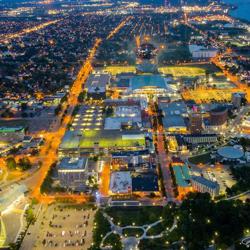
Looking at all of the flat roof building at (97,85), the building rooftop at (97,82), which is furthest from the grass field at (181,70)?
the flat roof building at (97,85)

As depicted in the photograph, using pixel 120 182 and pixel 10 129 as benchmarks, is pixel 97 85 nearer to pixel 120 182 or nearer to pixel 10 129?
pixel 10 129

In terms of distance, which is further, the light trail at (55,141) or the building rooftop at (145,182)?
the light trail at (55,141)

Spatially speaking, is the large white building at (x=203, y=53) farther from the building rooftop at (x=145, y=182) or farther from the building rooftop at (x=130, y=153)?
the building rooftop at (x=145, y=182)

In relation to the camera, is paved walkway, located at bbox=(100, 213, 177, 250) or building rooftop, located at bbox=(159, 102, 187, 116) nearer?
paved walkway, located at bbox=(100, 213, 177, 250)

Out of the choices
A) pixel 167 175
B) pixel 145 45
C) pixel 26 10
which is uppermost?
pixel 167 175

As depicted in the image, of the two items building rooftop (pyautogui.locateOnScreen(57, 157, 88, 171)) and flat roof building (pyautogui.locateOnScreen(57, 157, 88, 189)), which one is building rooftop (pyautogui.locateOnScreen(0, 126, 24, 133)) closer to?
building rooftop (pyautogui.locateOnScreen(57, 157, 88, 171))

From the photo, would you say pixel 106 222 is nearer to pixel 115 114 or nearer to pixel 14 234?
pixel 14 234

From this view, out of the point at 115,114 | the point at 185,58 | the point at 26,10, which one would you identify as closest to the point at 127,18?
the point at 26,10

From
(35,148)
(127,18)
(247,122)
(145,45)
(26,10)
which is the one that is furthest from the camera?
(26,10)

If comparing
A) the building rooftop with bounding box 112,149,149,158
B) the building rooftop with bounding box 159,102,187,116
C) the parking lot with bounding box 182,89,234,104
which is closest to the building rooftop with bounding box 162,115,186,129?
the building rooftop with bounding box 159,102,187,116
